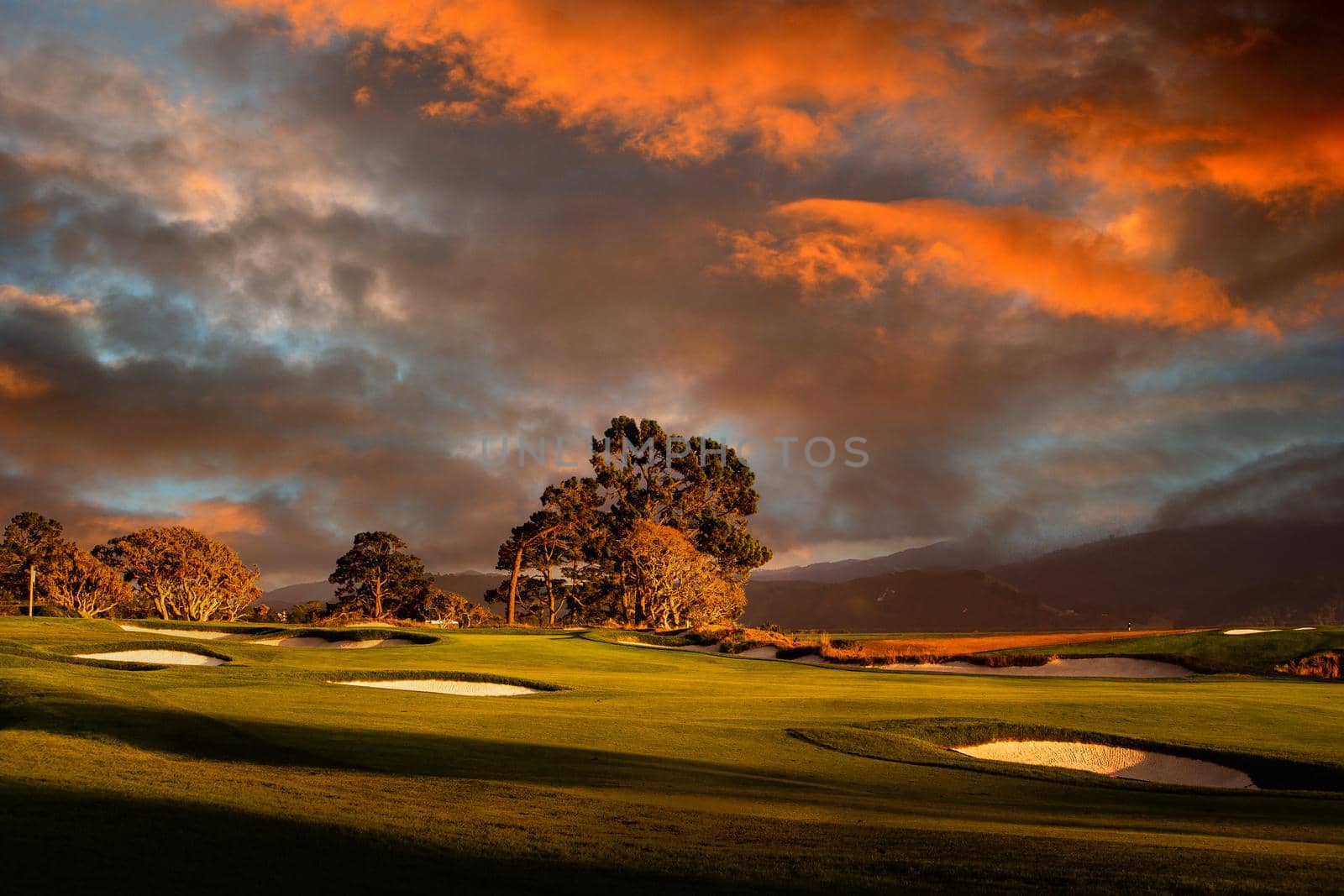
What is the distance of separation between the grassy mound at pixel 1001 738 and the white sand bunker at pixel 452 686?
30.4 ft

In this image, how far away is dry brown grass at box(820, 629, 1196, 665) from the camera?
37250 millimetres

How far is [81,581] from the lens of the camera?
66750mm

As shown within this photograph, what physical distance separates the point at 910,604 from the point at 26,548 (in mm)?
111423

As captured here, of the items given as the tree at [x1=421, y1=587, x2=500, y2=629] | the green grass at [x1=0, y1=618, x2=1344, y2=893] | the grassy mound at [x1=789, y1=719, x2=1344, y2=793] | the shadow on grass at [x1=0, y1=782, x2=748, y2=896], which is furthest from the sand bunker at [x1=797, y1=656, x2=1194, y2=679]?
the tree at [x1=421, y1=587, x2=500, y2=629]

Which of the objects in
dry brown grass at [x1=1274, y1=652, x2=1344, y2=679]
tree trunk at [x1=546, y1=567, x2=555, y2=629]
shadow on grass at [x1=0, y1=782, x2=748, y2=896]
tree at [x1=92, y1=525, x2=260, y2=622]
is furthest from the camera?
tree trunk at [x1=546, y1=567, x2=555, y2=629]

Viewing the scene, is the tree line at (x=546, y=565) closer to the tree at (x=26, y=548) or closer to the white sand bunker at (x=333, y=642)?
the tree at (x=26, y=548)

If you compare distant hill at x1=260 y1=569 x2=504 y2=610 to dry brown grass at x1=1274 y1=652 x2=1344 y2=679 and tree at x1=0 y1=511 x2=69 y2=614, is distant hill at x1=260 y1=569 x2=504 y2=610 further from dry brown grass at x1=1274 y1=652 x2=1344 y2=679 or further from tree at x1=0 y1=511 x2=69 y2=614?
dry brown grass at x1=1274 y1=652 x2=1344 y2=679

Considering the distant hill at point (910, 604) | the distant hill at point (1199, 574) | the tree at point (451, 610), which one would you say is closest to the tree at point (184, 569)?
the tree at point (451, 610)

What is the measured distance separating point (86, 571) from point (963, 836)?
71208mm

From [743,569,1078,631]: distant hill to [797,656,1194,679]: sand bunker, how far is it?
313 ft

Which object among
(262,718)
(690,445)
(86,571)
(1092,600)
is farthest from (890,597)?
(262,718)

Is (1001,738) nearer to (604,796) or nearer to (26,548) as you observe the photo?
(604,796)

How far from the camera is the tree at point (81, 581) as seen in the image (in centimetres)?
6662

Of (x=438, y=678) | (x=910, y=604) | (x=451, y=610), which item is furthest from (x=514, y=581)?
(x=910, y=604)
